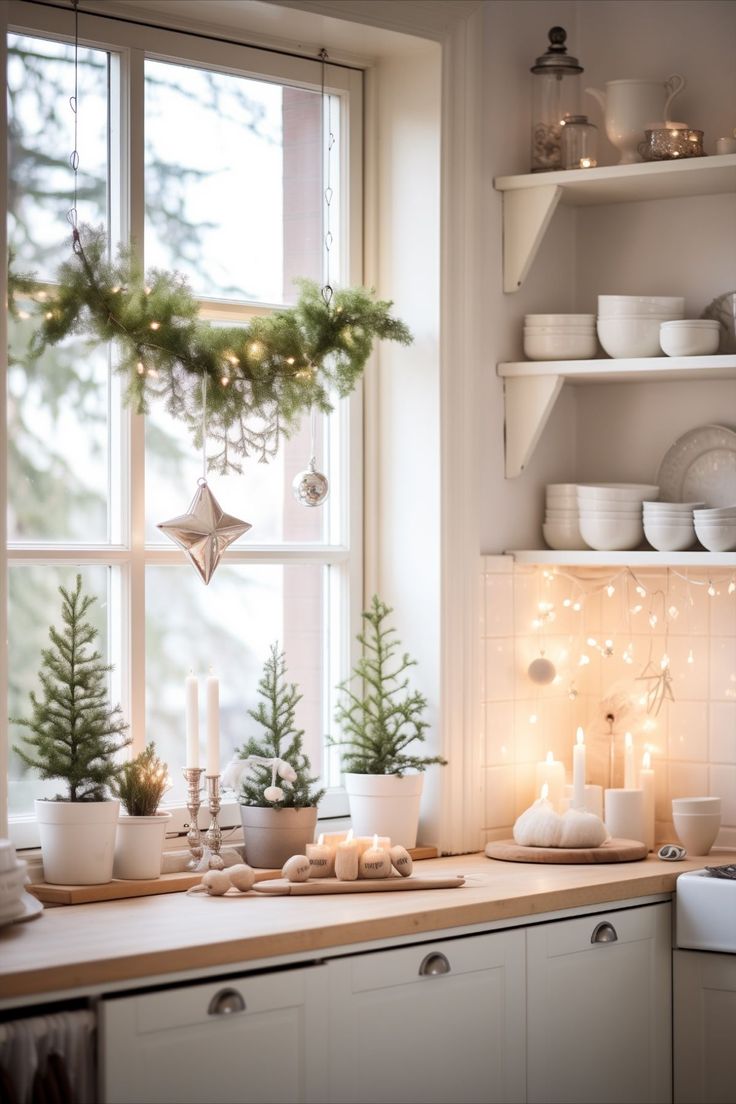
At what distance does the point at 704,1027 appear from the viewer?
9.74ft

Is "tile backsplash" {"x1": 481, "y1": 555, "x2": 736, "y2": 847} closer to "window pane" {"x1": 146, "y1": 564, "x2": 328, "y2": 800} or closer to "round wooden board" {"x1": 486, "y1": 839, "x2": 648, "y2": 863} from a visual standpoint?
"round wooden board" {"x1": 486, "y1": 839, "x2": 648, "y2": 863}

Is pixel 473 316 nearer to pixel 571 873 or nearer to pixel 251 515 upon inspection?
pixel 251 515

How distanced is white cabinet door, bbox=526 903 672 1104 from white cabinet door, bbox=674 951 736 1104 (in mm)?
26

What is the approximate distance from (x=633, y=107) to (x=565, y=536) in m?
0.97

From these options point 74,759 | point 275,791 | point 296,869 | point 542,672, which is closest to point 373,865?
point 296,869

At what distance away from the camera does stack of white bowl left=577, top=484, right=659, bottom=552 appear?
3307mm

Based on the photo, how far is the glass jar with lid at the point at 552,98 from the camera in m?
3.41

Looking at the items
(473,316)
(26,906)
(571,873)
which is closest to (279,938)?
(26,906)

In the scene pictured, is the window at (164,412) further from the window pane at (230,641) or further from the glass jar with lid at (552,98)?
A: the glass jar with lid at (552,98)

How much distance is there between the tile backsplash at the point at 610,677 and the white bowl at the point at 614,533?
18 centimetres

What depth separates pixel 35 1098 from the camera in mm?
2201

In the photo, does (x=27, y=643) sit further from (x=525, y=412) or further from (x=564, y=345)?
(x=564, y=345)

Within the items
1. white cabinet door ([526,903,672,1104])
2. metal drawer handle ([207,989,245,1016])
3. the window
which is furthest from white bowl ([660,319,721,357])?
metal drawer handle ([207,989,245,1016])

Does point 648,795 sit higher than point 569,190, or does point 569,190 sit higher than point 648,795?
point 569,190
